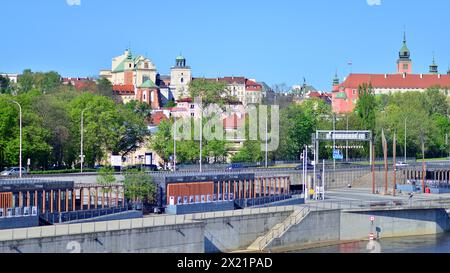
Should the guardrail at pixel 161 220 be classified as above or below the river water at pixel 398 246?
above

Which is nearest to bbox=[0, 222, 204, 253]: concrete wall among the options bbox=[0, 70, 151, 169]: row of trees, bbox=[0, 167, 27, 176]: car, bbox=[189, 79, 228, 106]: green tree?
bbox=[0, 167, 27, 176]: car

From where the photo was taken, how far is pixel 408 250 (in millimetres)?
64750

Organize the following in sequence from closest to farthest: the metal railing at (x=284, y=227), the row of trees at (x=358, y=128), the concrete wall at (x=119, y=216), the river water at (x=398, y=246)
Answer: the concrete wall at (x=119, y=216), the metal railing at (x=284, y=227), the river water at (x=398, y=246), the row of trees at (x=358, y=128)

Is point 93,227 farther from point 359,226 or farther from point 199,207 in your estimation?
point 359,226

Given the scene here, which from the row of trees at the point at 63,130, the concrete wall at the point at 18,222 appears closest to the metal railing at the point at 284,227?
the concrete wall at the point at 18,222

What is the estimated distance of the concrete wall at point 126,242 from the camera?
4888 cm

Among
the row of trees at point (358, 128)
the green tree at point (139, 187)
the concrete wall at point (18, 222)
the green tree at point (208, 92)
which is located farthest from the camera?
the green tree at point (208, 92)

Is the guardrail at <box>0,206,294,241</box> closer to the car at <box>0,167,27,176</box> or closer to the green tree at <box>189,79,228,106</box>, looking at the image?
the car at <box>0,167,27,176</box>

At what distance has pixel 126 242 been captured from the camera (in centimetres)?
5356

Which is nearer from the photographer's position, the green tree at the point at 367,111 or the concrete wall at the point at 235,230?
the concrete wall at the point at 235,230

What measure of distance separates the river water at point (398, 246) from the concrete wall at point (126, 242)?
31.4ft

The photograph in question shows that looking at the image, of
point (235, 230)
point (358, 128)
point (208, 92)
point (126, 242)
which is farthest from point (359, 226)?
point (208, 92)

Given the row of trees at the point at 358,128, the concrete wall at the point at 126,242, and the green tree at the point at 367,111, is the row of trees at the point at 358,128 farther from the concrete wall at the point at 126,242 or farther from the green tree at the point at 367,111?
the concrete wall at the point at 126,242
